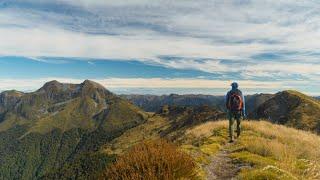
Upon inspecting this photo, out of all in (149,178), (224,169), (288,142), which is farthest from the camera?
(288,142)

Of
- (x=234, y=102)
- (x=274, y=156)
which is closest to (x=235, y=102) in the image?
(x=234, y=102)

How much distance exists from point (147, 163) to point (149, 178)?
94 centimetres

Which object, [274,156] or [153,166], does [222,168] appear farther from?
[153,166]

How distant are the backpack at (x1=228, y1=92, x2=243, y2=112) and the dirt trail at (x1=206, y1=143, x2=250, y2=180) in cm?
699

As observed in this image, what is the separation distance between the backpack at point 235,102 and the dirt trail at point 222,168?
699 centimetres

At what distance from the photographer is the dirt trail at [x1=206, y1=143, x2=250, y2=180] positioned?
16656 mm

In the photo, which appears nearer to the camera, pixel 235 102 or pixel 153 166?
pixel 153 166

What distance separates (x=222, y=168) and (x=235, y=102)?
37.9 ft

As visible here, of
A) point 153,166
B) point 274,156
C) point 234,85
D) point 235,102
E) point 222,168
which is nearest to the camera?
point 153,166

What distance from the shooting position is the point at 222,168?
61.4 feet

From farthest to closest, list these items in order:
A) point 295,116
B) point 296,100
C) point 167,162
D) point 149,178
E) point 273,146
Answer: point 296,100, point 295,116, point 273,146, point 167,162, point 149,178

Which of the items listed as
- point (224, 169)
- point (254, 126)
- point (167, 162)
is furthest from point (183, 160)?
point (254, 126)

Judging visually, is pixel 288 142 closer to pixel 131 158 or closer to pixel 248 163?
pixel 248 163

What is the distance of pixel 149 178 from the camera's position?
12.3m
